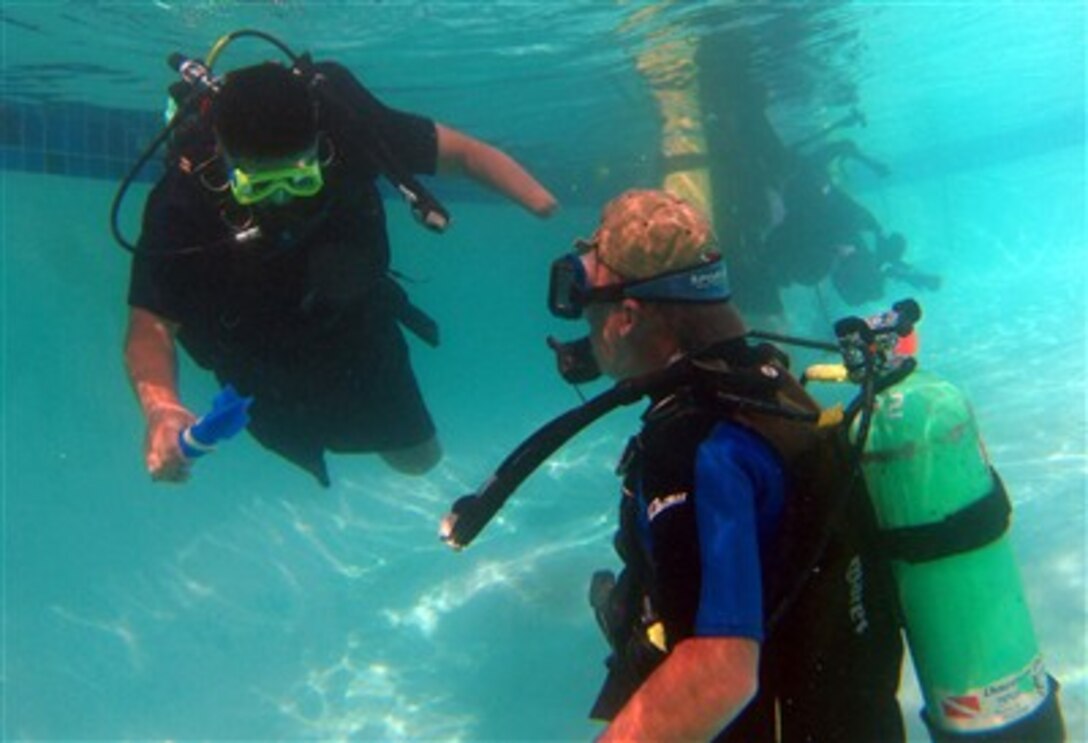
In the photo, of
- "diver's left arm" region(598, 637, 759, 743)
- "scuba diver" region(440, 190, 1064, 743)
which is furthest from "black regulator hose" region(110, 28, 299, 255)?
"diver's left arm" region(598, 637, 759, 743)

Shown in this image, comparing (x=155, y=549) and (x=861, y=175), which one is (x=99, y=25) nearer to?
(x=155, y=549)

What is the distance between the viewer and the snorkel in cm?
454

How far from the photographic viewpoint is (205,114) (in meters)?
4.56

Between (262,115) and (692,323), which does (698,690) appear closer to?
(692,323)

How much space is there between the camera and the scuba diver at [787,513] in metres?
2.46

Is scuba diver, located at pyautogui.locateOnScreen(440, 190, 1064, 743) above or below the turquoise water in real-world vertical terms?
above

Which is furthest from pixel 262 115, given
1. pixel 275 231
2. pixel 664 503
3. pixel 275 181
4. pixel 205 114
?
pixel 664 503

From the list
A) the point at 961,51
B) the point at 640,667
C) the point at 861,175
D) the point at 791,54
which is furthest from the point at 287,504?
the point at 861,175

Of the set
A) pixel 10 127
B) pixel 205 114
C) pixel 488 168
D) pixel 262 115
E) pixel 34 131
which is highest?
pixel 262 115

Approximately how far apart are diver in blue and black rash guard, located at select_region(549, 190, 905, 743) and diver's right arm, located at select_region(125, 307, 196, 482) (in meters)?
1.87

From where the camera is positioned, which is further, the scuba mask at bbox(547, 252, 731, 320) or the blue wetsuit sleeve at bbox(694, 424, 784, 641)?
the scuba mask at bbox(547, 252, 731, 320)

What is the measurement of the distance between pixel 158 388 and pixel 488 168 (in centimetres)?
235

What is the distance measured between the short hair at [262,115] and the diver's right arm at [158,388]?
1134 mm

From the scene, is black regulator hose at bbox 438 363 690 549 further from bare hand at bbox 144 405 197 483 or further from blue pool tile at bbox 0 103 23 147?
blue pool tile at bbox 0 103 23 147
